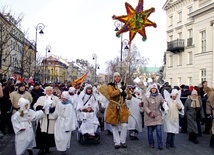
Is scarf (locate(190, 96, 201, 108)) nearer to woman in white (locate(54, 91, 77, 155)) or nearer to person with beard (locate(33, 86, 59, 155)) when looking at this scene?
woman in white (locate(54, 91, 77, 155))

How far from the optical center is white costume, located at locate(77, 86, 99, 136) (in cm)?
925

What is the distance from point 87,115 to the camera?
9352 millimetres

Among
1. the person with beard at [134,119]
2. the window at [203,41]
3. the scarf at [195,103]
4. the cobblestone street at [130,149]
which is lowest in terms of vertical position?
the cobblestone street at [130,149]

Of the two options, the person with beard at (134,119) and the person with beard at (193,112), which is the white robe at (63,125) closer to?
the person with beard at (134,119)

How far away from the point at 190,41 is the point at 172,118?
3134 centimetres

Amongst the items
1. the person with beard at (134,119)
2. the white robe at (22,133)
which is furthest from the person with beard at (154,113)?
the white robe at (22,133)

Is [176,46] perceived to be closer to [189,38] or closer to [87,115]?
[189,38]

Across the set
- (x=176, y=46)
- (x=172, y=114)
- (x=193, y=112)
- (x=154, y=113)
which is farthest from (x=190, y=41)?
(x=154, y=113)

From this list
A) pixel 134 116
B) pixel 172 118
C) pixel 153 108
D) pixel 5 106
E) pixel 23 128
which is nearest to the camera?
pixel 23 128

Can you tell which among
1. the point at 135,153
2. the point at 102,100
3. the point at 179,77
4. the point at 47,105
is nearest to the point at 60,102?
the point at 47,105

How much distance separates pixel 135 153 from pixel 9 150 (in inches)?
141

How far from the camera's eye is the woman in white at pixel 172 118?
888 centimetres

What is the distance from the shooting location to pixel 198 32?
35.4 m

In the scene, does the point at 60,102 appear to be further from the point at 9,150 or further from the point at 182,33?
the point at 182,33
